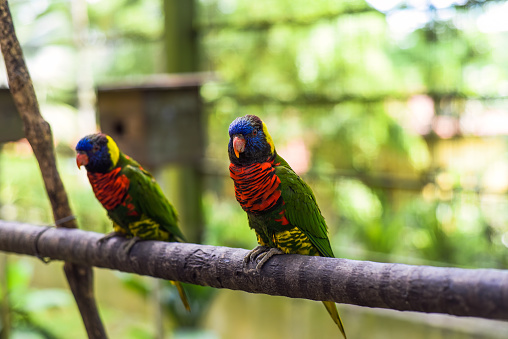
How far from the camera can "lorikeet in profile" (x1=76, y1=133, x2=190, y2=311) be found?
1668 mm

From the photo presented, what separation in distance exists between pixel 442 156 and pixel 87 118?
420 centimetres

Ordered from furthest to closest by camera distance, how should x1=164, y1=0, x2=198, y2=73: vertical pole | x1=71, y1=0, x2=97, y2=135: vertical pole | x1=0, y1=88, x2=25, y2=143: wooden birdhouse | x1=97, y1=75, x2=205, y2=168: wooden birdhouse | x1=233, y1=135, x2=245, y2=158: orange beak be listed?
x1=71, y1=0, x2=97, y2=135: vertical pole
x1=164, y1=0, x2=198, y2=73: vertical pole
x1=97, y1=75, x2=205, y2=168: wooden birdhouse
x1=0, y1=88, x2=25, y2=143: wooden birdhouse
x1=233, y1=135, x2=245, y2=158: orange beak

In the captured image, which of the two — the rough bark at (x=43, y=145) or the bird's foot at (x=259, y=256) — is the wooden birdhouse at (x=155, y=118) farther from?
the bird's foot at (x=259, y=256)

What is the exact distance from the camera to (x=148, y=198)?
175cm

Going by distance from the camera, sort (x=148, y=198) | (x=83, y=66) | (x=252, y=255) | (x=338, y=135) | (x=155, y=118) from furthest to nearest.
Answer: (x=83, y=66), (x=338, y=135), (x=155, y=118), (x=148, y=198), (x=252, y=255)

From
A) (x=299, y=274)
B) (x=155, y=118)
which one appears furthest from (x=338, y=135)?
(x=299, y=274)

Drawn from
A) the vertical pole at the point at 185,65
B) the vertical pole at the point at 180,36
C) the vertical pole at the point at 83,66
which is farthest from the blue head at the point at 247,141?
the vertical pole at the point at 83,66

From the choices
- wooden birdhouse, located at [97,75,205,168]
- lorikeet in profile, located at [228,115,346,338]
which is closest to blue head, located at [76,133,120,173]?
lorikeet in profile, located at [228,115,346,338]

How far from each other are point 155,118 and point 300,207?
1.58 metres

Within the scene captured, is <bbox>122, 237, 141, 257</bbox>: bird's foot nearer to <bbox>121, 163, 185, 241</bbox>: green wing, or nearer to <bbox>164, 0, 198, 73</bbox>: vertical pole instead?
<bbox>121, 163, 185, 241</bbox>: green wing

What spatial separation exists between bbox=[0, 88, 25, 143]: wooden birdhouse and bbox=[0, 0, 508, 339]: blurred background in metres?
0.02

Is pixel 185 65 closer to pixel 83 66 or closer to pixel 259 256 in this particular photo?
pixel 83 66

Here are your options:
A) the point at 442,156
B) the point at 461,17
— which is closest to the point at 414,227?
the point at 442,156

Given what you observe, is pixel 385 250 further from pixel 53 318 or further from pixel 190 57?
pixel 53 318
